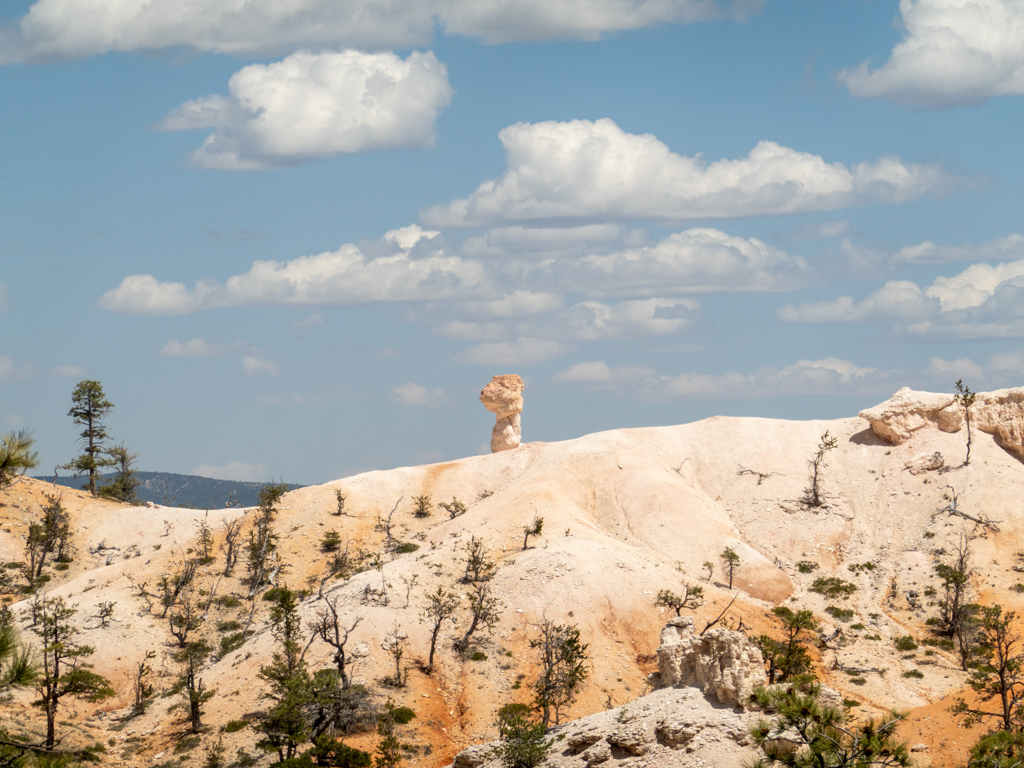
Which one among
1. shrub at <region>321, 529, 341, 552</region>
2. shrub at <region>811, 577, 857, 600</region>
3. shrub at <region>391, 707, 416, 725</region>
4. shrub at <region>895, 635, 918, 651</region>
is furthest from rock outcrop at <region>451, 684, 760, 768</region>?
shrub at <region>321, 529, 341, 552</region>

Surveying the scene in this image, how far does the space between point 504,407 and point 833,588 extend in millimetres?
40211

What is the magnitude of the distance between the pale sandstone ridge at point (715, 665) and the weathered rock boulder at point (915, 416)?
54681 millimetres

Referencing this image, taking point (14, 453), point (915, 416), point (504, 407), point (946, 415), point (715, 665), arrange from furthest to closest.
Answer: point (504, 407) → point (915, 416) → point (946, 415) → point (715, 665) → point (14, 453)

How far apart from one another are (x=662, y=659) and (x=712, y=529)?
3564 cm

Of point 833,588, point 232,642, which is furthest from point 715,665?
point 833,588

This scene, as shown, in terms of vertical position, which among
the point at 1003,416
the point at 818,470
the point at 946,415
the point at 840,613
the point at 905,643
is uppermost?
the point at 946,415

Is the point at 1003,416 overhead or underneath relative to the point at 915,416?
underneath

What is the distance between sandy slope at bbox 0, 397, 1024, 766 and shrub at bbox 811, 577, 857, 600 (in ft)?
3.10

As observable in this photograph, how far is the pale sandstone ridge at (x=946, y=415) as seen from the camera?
85.7m

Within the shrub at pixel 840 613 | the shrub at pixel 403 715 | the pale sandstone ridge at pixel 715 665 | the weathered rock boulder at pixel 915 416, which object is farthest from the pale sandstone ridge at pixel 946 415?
the shrub at pixel 403 715

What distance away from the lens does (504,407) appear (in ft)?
324

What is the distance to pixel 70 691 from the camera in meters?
46.9

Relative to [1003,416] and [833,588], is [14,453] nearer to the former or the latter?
[833,588]

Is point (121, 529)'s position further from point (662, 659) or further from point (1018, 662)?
point (1018, 662)
